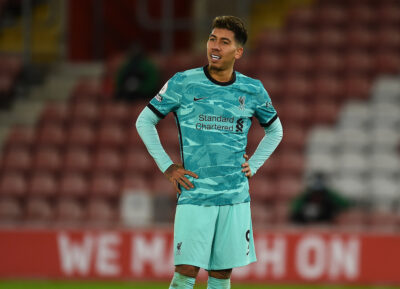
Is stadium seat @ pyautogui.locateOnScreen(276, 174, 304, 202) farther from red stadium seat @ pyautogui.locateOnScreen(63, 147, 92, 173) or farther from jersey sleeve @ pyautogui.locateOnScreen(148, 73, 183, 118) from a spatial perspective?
jersey sleeve @ pyautogui.locateOnScreen(148, 73, 183, 118)

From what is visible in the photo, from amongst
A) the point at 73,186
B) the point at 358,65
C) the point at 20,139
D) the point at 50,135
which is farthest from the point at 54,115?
the point at 358,65

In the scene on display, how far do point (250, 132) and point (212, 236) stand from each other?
6012mm

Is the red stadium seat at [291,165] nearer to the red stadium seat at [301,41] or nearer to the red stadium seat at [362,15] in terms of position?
the red stadium seat at [301,41]

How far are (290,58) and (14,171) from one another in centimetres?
387

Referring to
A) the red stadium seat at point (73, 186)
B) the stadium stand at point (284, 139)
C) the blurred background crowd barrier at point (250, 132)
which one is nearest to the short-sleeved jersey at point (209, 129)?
the blurred background crowd barrier at point (250, 132)

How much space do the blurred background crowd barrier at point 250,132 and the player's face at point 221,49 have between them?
4698 mm

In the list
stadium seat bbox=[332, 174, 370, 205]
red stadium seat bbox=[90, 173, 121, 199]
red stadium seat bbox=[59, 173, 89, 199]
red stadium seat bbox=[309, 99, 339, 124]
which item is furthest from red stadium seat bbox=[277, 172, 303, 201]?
red stadium seat bbox=[59, 173, 89, 199]

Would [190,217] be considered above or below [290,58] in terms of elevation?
below

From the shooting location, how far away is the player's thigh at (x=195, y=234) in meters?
4.32

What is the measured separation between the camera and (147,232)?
895 centimetres

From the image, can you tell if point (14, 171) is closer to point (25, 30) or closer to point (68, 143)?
point (68, 143)

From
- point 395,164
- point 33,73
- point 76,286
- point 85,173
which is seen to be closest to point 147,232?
point 76,286

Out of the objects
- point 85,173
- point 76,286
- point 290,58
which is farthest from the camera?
point 290,58

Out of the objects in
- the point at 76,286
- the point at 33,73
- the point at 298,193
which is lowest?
the point at 76,286
